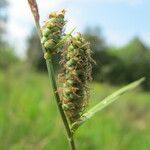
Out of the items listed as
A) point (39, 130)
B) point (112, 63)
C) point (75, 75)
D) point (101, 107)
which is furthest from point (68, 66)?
point (112, 63)

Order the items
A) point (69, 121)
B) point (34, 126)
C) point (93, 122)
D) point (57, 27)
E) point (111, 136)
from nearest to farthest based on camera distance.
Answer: point (57, 27), point (69, 121), point (34, 126), point (111, 136), point (93, 122)

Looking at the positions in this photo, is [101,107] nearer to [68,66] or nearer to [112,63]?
[68,66]

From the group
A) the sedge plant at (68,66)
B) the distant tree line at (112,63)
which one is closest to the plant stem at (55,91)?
the sedge plant at (68,66)

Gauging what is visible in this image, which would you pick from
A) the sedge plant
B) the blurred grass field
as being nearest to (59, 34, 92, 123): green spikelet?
the sedge plant

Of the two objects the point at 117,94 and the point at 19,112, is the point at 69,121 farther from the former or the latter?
the point at 19,112

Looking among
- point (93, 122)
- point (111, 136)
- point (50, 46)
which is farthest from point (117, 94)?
point (93, 122)

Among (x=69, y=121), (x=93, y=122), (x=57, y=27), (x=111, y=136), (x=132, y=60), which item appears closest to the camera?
(x=57, y=27)

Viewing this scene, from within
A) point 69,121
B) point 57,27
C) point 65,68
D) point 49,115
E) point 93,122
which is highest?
point 57,27
